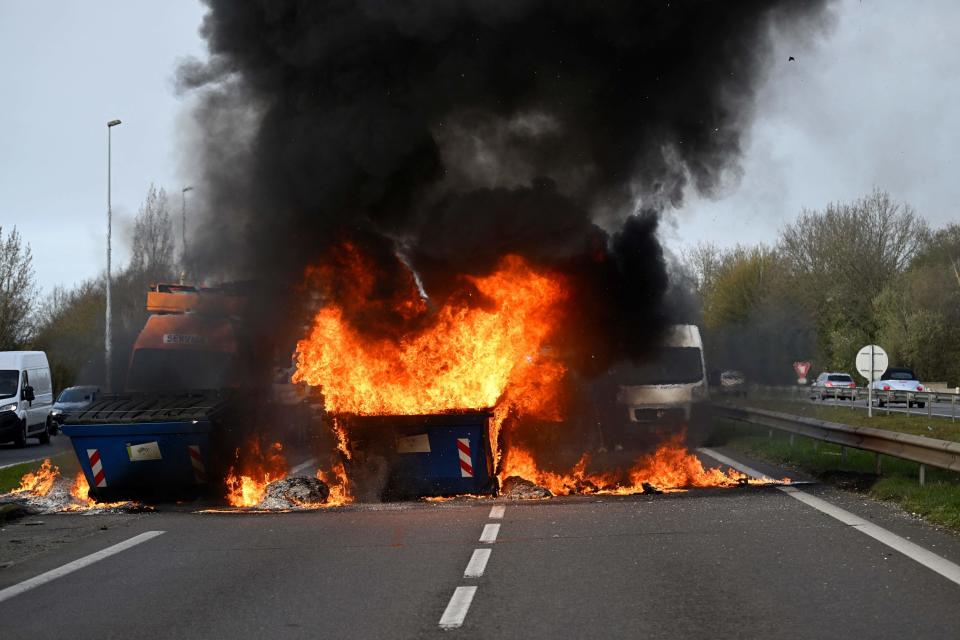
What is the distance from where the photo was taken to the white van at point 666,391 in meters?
21.7

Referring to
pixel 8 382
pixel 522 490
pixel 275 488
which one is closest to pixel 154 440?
pixel 275 488

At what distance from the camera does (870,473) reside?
14.0 meters

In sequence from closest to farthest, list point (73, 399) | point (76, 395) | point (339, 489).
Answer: point (339, 489)
point (73, 399)
point (76, 395)

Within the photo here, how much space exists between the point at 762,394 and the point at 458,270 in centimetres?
2045

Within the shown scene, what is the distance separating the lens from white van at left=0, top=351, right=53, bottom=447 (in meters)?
28.7

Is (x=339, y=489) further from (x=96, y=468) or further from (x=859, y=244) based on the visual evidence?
(x=859, y=244)

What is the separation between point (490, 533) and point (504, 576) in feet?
7.23

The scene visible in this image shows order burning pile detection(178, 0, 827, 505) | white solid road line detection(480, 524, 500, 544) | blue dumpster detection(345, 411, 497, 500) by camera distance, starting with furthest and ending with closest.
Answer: burning pile detection(178, 0, 827, 505) < blue dumpster detection(345, 411, 497, 500) < white solid road line detection(480, 524, 500, 544)

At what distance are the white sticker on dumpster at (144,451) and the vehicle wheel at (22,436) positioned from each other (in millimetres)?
→ 18117

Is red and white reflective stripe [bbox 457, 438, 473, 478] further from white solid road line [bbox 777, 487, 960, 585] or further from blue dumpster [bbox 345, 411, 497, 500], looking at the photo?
white solid road line [bbox 777, 487, 960, 585]

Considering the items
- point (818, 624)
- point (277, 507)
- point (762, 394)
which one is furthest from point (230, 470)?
point (762, 394)

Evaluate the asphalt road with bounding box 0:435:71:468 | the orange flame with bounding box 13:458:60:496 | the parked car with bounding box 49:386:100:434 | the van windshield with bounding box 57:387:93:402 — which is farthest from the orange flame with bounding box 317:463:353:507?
the van windshield with bounding box 57:387:93:402

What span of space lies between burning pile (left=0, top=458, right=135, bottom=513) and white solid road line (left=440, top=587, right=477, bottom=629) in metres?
6.65

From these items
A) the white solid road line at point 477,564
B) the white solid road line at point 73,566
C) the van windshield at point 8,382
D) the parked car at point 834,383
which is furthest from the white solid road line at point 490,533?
the parked car at point 834,383
